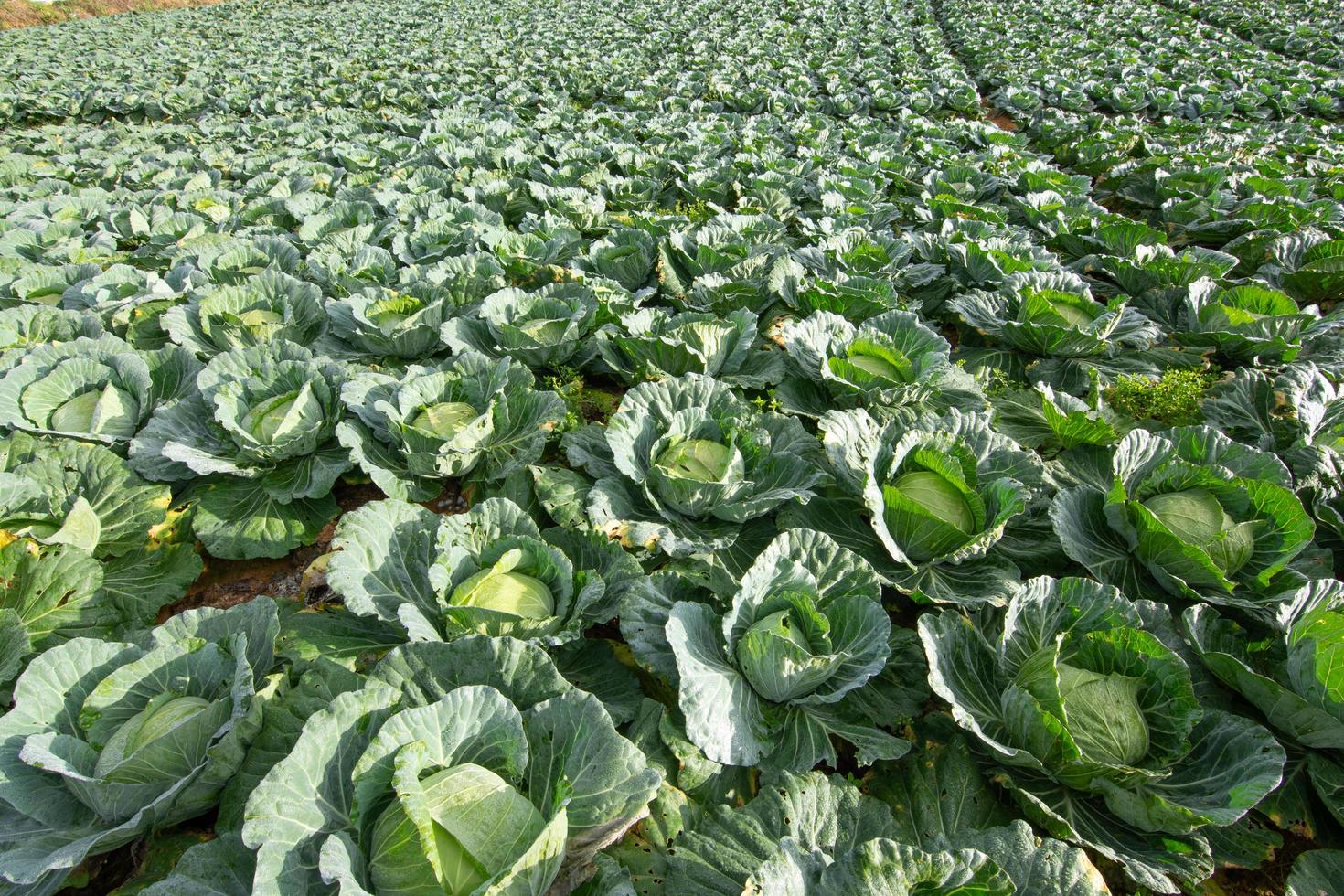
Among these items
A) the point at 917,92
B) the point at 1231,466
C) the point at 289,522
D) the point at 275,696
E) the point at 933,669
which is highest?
the point at 917,92

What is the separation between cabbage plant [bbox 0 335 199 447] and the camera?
13.8 feet

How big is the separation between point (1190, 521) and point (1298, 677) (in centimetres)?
87

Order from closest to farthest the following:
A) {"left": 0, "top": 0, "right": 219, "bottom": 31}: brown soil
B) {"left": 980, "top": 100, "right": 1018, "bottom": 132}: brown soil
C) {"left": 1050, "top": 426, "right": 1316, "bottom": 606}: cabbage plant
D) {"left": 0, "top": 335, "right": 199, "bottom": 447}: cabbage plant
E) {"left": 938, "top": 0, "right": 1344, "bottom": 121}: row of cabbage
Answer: {"left": 1050, "top": 426, "right": 1316, "bottom": 606}: cabbage plant, {"left": 0, "top": 335, "right": 199, "bottom": 447}: cabbage plant, {"left": 938, "top": 0, "right": 1344, "bottom": 121}: row of cabbage, {"left": 980, "top": 100, "right": 1018, "bottom": 132}: brown soil, {"left": 0, "top": 0, "right": 219, "bottom": 31}: brown soil

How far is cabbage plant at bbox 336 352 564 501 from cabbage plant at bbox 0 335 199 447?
1.51 meters

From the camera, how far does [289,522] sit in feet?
13.1

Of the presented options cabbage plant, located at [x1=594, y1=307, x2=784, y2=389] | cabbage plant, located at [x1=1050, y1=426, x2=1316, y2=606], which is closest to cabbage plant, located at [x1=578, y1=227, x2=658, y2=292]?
cabbage plant, located at [x1=594, y1=307, x2=784, y2=389]

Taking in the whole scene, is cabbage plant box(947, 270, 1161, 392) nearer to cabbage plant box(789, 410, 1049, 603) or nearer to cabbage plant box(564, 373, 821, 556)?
cabbage plant box(789, 410, 1049, 603)

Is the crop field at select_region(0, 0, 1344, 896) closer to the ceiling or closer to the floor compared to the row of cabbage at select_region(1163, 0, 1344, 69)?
closer to the floor

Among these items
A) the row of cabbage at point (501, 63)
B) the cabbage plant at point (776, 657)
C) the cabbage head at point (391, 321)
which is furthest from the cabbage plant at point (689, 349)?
the row of cabbage at point (501, 63)

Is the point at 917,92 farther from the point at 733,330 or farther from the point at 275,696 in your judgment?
the point at 275,696

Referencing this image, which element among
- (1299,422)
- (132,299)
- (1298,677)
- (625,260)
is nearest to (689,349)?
(625,260)

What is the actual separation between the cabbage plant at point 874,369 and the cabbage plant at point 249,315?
12.9 ft

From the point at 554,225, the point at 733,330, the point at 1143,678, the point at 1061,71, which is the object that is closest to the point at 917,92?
the point at 1061,71

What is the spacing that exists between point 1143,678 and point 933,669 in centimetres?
84
